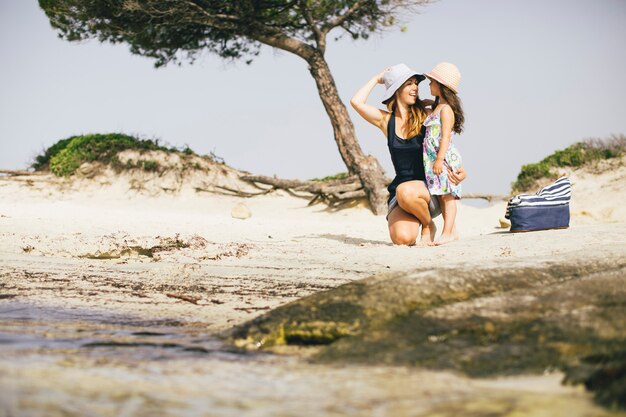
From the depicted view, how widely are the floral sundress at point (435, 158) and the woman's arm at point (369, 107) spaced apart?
0.46 metres

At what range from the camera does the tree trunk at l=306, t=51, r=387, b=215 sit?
41.1ft

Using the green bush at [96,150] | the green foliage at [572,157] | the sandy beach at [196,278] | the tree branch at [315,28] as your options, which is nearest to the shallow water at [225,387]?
the sandy beach at [196,278]

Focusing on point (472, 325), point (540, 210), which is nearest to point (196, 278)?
point (472, 325)

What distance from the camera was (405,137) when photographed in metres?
6.66

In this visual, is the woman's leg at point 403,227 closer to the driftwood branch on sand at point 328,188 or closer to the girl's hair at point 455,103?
the girl's hair at point 455,103

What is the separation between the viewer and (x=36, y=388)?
1.96 meters

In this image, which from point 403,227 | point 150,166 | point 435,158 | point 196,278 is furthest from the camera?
point 150,166

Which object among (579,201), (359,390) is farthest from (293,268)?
(579,201)

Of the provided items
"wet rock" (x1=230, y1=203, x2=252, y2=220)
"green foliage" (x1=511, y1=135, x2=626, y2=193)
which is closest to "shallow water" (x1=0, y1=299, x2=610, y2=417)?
"wet rock" (x1=230, y1=203, x2=252, y2=220)

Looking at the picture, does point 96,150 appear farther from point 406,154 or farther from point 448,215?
point 448,215

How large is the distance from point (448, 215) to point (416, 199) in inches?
15.3

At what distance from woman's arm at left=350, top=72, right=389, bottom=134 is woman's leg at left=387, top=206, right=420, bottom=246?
2.90 ft

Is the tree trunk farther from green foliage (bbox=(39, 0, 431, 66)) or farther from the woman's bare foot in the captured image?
the woman's bare foot

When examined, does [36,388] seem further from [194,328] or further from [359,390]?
[194,328]
